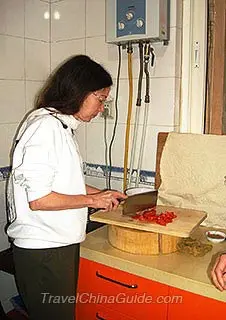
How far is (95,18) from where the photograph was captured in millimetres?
1804

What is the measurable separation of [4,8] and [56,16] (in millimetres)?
281

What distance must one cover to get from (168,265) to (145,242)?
0.12 m

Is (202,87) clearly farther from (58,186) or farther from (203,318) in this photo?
(203,318)

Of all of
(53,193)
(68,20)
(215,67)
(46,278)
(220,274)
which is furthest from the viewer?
(68,20)

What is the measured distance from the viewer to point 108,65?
1.80 m

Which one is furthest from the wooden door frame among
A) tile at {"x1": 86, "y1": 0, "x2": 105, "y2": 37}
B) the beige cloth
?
tile at {"x1": 86, "y1": 0, "x2": 105, "y2": 37}

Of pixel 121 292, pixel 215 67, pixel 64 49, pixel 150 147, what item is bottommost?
pixel 121 292

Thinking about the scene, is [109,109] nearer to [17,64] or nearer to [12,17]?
[17,64]

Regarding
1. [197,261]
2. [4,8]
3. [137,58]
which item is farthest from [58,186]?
[4,8]

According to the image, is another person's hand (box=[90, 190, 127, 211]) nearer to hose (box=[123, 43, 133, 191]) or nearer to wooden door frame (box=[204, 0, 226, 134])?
hose (box=[123, 43, 133, 191])

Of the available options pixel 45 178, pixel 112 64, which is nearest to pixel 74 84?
pixel 45 178

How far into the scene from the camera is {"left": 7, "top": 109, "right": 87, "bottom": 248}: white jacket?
1.14 meters

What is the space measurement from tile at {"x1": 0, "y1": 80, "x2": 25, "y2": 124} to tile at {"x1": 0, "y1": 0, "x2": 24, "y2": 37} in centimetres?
24

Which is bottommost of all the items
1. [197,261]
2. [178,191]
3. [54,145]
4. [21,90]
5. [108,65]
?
[197,261]
